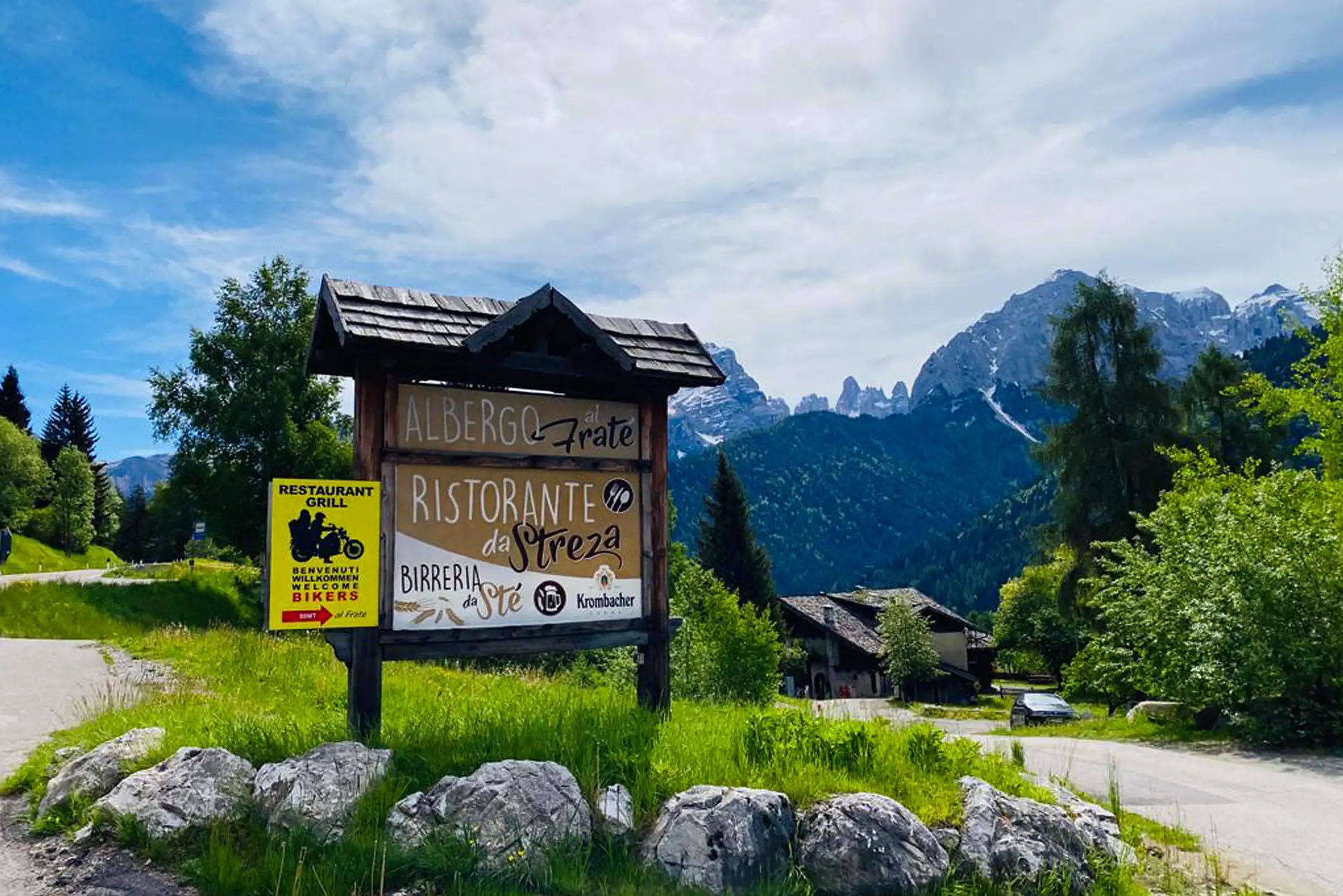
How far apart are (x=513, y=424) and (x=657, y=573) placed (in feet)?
7.81

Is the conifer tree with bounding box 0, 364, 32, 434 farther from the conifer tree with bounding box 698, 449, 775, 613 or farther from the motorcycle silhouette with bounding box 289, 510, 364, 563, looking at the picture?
the motorcycle silhouette with bounding box 289, 510, 364, 563

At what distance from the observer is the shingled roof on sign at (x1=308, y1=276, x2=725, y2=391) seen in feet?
28.5

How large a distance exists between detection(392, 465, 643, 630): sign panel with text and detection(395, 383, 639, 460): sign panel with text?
26 cm

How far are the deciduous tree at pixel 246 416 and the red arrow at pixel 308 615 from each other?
26874 mm

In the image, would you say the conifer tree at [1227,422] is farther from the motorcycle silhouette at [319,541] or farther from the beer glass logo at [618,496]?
the motorcycle silhouette at [319,541]

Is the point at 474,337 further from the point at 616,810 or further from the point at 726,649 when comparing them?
the point at 726,649

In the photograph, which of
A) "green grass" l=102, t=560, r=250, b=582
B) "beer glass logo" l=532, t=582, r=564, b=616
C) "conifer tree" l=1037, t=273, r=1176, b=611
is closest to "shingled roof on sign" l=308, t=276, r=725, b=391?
"beer glass logo" l=532, t=582, r=564, b=616

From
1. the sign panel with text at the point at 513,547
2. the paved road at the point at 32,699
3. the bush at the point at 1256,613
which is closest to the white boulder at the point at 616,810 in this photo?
the sign panel with text at the point at 513,547

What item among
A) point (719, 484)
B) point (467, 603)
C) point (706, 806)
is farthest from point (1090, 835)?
point (719, 484)

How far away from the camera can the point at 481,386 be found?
9.66 metres

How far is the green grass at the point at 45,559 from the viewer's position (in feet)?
174

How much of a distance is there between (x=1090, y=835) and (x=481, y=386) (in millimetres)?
7176

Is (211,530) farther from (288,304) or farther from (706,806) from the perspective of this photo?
(706,806)

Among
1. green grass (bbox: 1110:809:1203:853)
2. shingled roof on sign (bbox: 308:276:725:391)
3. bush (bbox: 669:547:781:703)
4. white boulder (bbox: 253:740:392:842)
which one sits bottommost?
bush (bbox: 669:547:781:703)
